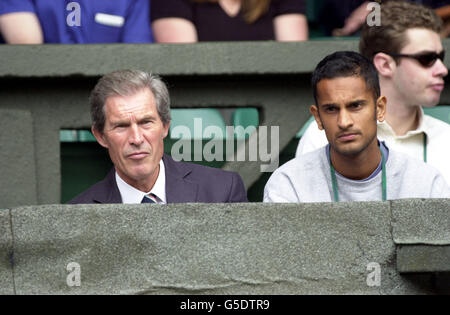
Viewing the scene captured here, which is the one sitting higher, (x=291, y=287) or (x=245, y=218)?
(x=245, y=218)

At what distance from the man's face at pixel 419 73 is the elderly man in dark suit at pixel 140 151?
95 cm

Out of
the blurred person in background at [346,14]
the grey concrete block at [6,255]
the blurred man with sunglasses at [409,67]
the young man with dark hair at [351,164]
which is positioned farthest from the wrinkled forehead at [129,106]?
the blurred person in background at [346,14]

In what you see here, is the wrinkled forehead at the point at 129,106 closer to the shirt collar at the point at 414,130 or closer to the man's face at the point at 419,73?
A: the shirt collar at the point at 414,130

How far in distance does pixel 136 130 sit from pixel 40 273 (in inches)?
24.5

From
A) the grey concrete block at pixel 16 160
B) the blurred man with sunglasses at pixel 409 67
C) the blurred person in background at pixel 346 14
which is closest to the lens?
the blurred man with sunglasses at pixel 409 67

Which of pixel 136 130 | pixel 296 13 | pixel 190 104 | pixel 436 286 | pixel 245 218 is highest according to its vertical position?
pixel 296 13

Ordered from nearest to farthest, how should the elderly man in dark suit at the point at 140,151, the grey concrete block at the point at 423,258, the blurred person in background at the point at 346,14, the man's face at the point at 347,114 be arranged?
the grey concrete block at the point at 423,258 < the man's face at the point at 347,114 < the elderly man in dark suit at the point at 140,151 < the blurred person in background at the point at 346,14

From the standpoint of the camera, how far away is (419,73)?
3930 mm

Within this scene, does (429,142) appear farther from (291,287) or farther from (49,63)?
(49,63)

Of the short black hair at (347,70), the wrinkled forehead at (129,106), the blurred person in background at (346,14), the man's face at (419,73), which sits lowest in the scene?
the wrinkled forehead at (129,106)

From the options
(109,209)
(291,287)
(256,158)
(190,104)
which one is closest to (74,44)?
(190,104)

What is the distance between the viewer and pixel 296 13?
13.8 ft

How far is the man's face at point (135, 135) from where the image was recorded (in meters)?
3.23

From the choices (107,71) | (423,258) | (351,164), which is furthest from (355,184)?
(107,71)
